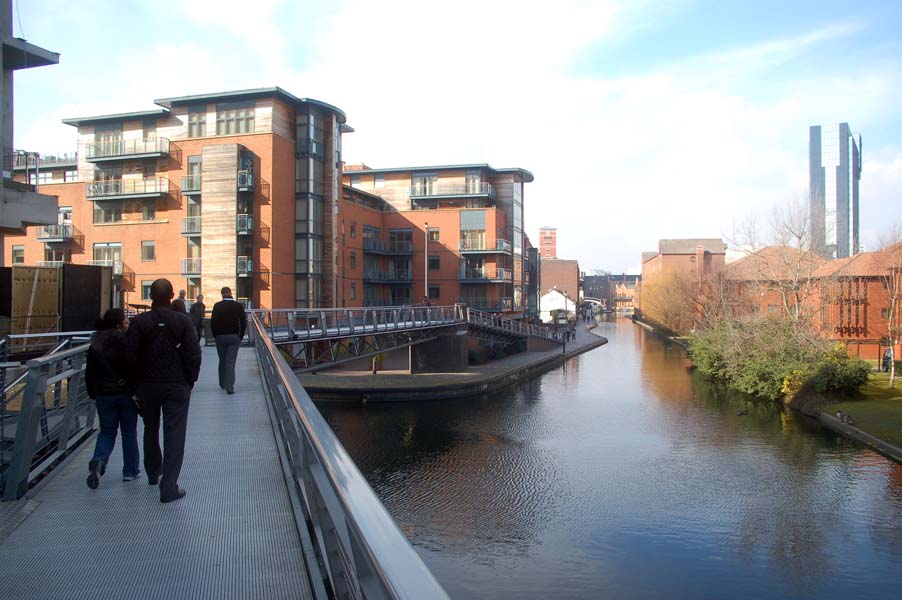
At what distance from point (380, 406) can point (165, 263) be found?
15465 mm

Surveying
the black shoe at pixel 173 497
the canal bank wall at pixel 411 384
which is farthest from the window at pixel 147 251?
the black shoe at pixel 173 497

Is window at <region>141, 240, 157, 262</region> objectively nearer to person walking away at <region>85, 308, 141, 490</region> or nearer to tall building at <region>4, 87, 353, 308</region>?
tall building at <region>4, 87, 353, 308</region>

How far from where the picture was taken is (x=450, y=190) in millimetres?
50312

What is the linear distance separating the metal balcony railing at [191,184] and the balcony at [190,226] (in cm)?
139

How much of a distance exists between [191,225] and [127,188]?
5091mm

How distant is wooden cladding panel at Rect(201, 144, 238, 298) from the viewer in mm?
33547

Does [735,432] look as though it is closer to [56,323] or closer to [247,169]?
[56,323]

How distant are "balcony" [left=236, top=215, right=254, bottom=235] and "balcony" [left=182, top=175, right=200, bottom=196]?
3.45m

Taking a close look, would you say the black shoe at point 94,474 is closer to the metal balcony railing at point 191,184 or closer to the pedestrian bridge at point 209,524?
the pedestrian bridge at point 209,524

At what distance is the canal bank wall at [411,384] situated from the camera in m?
30.0

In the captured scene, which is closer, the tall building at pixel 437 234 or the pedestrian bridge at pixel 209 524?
the pedestrian bridge at pixel 209 524

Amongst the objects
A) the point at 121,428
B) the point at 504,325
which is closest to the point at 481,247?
the point at 504,325

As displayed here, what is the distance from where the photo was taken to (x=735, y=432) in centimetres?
2491

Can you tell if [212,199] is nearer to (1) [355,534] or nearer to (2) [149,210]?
(2) [149,210]
